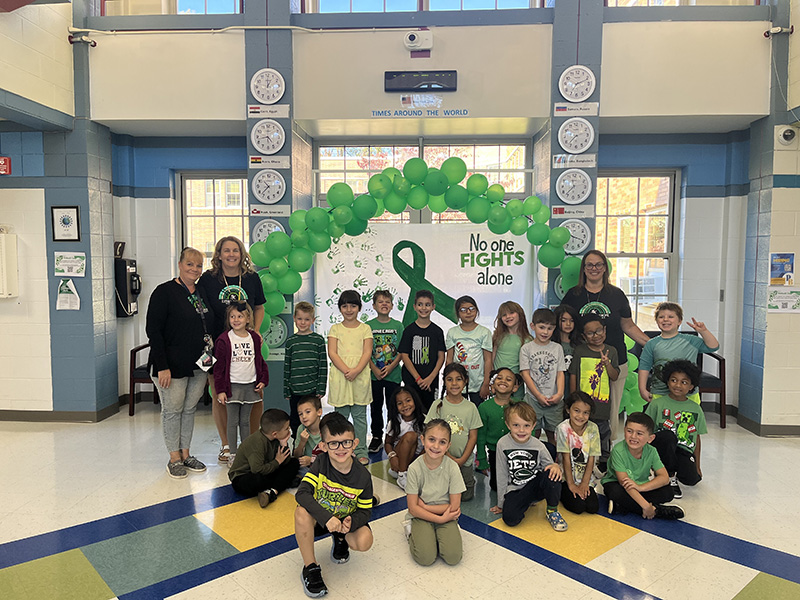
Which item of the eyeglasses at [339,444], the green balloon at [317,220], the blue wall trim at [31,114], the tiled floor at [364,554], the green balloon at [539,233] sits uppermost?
the blue wall trim at [31,114]

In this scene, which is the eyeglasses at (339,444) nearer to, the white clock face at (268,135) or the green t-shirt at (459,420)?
the green t-shirt at (459,420)

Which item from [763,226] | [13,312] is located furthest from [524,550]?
[13,312]

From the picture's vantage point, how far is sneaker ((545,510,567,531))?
111 inches

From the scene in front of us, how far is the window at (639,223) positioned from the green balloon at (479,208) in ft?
5.57

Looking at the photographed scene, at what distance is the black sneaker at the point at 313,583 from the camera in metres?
2.25

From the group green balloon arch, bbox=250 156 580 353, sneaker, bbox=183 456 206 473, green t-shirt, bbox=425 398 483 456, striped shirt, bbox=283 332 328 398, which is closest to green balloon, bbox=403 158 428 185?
green balloon arch, bbox=250 156 580 353

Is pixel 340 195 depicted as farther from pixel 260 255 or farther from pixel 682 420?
pixel 682 420

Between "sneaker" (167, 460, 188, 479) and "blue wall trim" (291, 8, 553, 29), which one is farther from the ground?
"blue wall trim" (291, 8, 553, 29)

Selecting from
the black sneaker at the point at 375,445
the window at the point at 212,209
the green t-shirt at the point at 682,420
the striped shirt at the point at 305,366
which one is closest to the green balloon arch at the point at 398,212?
the striped shirt at the point at 305,366

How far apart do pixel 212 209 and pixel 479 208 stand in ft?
9.30

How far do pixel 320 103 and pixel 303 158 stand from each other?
1.84 ft

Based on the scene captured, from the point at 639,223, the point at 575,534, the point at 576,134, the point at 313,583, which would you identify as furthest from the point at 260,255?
the point at 639,223

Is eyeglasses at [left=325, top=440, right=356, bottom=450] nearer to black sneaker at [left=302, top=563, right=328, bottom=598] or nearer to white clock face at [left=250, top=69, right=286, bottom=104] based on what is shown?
black sneaker at [left=302, top=563, right=328, bottom=598]

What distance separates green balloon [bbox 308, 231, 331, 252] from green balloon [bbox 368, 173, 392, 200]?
0.48m
